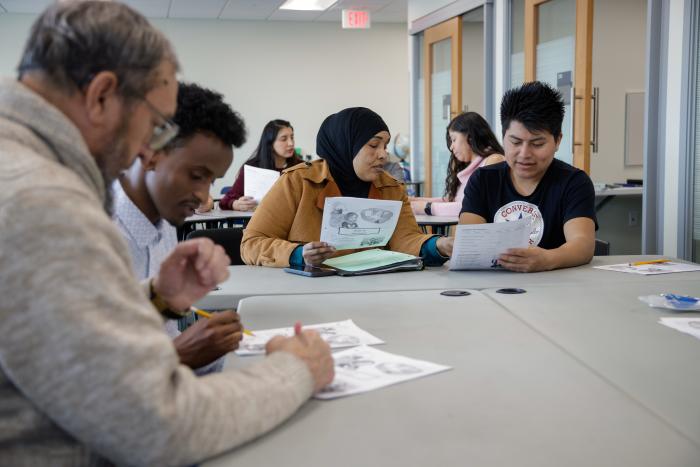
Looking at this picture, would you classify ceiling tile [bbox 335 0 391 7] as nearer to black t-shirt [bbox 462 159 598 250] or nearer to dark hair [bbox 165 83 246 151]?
black t-shirt [bbox 462 159 598 250]

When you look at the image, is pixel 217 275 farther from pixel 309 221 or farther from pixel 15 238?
pixel 309 221

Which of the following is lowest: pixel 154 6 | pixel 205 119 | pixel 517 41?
pixel 205 119

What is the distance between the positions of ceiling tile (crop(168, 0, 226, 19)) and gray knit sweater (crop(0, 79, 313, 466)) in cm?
803

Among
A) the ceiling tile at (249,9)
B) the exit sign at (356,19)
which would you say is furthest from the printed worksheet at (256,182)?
the exit sign at (356,19)

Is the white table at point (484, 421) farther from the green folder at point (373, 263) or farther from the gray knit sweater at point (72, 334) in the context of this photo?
the green folder at point (373, 263)

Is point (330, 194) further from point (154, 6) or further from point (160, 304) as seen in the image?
point (154, 6)

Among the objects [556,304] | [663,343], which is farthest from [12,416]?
[556,304]

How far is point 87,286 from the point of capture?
2.31 ft

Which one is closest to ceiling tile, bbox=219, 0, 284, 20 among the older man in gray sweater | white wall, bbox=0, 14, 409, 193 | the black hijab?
white wall, bbox=0, 14, 409, 193

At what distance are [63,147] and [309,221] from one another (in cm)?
174

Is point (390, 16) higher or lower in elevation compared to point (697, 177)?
higher

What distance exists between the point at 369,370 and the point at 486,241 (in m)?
1.09

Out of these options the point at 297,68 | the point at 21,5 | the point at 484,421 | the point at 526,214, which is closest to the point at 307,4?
the point at 297,68

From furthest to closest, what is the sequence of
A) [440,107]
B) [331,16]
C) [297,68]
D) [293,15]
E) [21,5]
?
[297,68] → [331,16] → [293,15] → [21,5] → [440,107]
